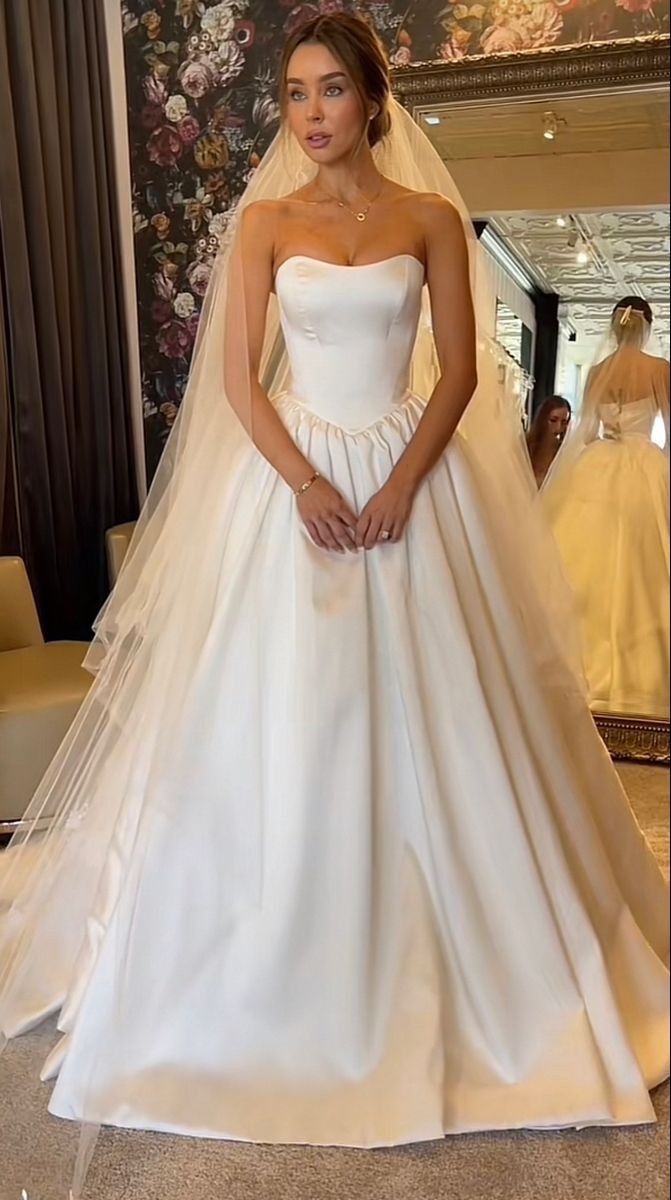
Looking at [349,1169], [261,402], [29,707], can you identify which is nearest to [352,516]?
[261,402]

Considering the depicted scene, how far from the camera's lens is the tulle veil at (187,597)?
92cm

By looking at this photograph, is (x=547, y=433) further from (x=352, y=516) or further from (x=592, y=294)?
(x=352, y=516)

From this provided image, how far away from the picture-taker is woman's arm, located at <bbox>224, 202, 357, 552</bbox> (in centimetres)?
104

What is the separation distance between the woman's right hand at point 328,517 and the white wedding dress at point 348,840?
0.02m

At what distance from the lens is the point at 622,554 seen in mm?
696

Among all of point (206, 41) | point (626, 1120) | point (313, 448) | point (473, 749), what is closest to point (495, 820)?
point (473, 749)

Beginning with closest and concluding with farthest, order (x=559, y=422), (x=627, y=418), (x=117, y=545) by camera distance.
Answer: (x=627, y=418), (x=559, y=422), (x=117, y=545)

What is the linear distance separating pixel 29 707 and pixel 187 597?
83cm

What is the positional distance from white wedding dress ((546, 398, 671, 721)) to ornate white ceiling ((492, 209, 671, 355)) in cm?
7

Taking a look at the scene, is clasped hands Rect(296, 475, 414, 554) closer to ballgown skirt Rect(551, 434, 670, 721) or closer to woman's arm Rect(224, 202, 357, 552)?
woman's arm Rect(224, 202, 357, 552)

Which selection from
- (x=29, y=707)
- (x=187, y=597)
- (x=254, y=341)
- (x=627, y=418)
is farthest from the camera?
(x=29, y=707)

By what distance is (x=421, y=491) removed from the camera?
1093mm

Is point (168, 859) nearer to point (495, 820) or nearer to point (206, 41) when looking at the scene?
point (495, 820)

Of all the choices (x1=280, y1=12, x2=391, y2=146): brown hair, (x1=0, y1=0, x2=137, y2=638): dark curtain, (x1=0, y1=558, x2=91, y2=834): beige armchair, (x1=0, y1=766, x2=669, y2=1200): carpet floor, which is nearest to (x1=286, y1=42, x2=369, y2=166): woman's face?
(x1=280, y1=12, x2=391, y2=146): brown hair
